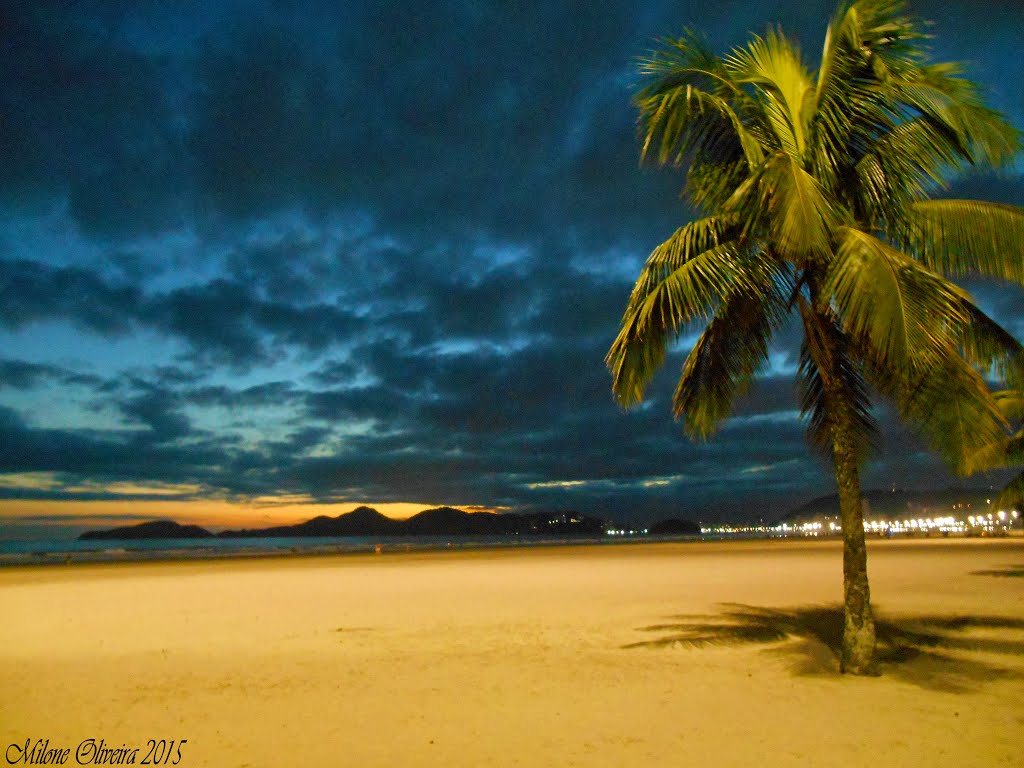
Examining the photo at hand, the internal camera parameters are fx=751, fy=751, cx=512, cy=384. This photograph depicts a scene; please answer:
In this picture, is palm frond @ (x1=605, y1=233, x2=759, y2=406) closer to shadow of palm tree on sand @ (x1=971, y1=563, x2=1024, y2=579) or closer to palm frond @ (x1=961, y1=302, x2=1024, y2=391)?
palm frond @ (x1=961, y1=302, x2=1024, y2=391)

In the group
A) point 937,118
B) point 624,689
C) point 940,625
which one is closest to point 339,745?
point 624,689

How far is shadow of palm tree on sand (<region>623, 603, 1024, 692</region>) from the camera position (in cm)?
802

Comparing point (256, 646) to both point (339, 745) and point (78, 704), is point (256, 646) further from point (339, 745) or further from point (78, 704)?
point (339, 745)

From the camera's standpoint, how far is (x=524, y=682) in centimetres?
793

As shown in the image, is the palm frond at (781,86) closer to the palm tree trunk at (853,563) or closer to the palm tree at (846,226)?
the palm tree at (846,226)

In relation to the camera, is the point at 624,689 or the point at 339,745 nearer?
the point at 339,745

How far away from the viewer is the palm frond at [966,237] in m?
6.98

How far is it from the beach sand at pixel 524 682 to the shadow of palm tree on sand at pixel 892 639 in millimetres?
56

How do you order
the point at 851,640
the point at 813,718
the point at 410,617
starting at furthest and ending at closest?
the point at 410,617 → the point at 851,640 → the point at 813,718

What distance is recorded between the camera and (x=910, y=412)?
790 centimetres

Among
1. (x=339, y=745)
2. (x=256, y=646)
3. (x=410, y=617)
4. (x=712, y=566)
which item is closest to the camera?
(x=339, y=745)

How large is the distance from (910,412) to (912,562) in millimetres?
22038

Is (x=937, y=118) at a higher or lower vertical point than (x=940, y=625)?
higher

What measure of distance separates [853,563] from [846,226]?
3.35m
